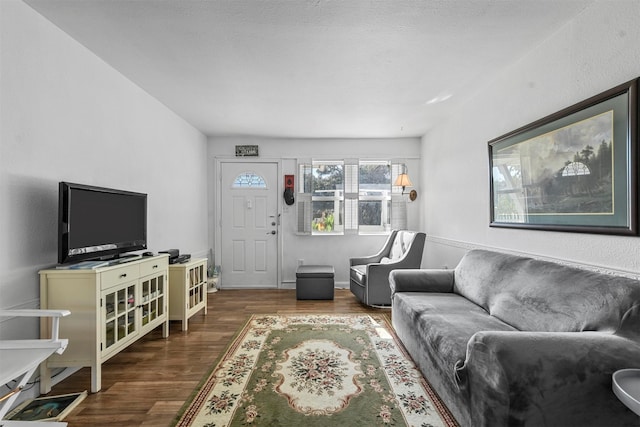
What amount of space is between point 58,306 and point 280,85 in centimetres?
257

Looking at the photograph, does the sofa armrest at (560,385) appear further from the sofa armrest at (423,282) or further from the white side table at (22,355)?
the white side table at (22,355)

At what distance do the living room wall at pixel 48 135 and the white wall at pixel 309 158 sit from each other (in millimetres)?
1771

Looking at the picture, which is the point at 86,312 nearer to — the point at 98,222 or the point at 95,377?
the point at 95,377

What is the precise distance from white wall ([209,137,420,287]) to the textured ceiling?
1.42m

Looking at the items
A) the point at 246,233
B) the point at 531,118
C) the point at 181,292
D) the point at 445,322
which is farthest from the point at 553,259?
the point at 246,233

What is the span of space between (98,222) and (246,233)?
9.30 ft

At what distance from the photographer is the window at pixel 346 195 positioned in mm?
5211

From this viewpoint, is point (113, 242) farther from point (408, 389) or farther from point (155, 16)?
point (408, 389)

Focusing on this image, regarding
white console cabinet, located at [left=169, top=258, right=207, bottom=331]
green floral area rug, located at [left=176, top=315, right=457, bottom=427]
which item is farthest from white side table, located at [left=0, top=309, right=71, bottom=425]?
white console cabinet, located at [left=169, top=258, right=207, bottom=331]

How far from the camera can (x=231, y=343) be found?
2.91m

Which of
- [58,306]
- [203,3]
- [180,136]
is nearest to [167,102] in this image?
[180,136]

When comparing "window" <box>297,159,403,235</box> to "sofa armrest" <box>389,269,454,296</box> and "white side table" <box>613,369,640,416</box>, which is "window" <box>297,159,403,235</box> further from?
"white side table" <box>613,369,640,416</box>

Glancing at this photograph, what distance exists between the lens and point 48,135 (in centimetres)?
218

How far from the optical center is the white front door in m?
5.19
